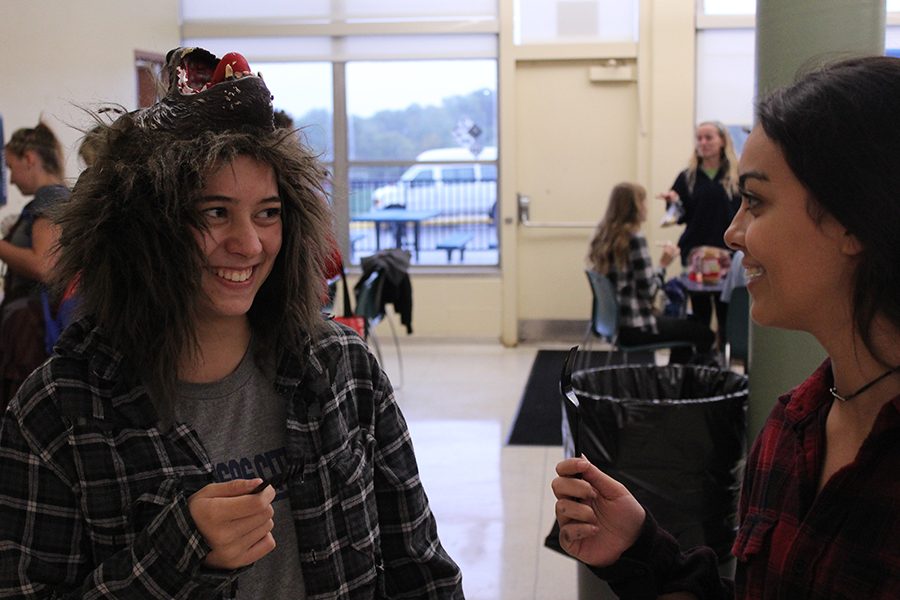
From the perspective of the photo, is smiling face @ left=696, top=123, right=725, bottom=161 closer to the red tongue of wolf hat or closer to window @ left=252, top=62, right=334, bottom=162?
window @ left=252, top=62, right=334, bottom=162

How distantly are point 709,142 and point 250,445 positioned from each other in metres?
5.51

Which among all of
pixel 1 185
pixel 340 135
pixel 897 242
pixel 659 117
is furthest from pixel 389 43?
pixel 897 242

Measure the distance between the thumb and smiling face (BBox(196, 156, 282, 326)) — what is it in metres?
0.29

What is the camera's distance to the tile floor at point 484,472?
3.72m

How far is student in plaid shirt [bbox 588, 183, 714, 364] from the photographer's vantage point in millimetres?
5621

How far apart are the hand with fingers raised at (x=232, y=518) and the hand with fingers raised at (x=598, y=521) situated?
0.36 meters

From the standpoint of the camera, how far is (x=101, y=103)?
1479mm

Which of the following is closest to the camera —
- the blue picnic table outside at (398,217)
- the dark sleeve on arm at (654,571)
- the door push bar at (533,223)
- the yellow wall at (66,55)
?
the dark sleeve on arm at (654,571)

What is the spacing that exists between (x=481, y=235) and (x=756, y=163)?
285 inches

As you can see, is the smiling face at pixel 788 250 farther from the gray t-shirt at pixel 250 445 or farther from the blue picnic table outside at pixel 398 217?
the blue picnic table outside at pixel 398 217

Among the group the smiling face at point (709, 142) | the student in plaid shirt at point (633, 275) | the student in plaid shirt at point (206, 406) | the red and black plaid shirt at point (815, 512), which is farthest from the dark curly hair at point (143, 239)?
the smiling face at point (709, 142)

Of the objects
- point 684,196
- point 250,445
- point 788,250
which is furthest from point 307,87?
point 788,250

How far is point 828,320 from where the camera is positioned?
1.12 m

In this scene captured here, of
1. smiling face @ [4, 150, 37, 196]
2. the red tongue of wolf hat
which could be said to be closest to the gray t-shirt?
the red tongue of wolf hat
